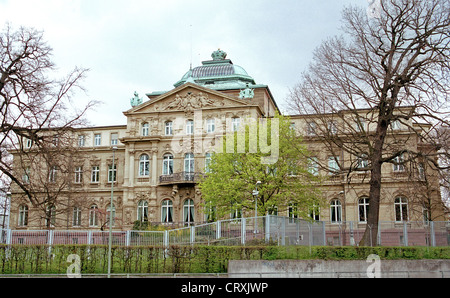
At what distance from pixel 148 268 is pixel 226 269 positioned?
4.02 m

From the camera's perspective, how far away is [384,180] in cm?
5366

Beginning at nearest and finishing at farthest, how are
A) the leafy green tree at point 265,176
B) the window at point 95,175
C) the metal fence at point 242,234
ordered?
1. the metal fence at point 242,234
2. the leafy green tree at point 265,176
3. the window at point 95,175

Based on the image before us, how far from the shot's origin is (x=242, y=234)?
92.0ft

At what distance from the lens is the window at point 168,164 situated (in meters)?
57.1

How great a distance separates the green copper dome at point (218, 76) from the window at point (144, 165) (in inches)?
404

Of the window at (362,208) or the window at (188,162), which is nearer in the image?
the window at (362,208)

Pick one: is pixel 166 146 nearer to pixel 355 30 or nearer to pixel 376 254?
pixel 355 30

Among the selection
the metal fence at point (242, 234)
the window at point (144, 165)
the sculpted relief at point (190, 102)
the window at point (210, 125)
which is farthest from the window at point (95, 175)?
the metal fence at point (242, 234)

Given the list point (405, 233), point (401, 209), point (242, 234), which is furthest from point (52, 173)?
point (401, 209)

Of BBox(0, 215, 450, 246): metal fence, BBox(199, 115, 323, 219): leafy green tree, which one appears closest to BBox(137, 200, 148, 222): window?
BBox(199, 115, 323, 219): leafy green tree

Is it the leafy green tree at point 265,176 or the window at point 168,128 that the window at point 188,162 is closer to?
the window at point 168,128

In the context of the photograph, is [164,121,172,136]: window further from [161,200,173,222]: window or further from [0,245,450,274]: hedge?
[0,245,450,274]: hedge

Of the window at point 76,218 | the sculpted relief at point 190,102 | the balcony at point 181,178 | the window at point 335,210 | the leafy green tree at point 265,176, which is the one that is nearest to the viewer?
the leafy green tree at point 265,176

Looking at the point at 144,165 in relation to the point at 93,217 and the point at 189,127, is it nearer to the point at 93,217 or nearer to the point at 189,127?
the point at 189,127
